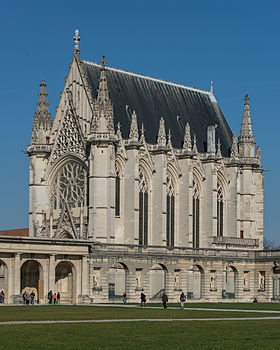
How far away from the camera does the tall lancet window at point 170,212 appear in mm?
108500

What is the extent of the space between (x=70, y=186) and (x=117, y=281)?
13.5 metres

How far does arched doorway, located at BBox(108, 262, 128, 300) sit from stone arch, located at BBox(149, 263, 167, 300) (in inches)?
112

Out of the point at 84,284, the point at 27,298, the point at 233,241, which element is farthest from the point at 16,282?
the point at 233,241

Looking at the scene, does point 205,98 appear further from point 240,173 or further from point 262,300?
point 262,300

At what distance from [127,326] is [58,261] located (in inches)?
1598

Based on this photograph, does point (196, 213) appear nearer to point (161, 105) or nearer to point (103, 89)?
point (161, 105)

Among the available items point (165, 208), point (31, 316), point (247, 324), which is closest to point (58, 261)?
point (165, 208)

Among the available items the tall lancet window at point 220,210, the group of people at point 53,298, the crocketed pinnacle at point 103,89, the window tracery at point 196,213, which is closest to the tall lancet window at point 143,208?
the window tracery at point 196,213

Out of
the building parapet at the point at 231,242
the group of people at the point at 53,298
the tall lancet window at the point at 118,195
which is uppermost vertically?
the tall lancet window at the point at 118,195

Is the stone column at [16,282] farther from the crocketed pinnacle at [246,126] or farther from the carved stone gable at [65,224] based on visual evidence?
the crocketed pinnacle at [246,126]

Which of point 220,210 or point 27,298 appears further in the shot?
point 220,210

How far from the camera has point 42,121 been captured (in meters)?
108

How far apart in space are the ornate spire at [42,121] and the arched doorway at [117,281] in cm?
1851

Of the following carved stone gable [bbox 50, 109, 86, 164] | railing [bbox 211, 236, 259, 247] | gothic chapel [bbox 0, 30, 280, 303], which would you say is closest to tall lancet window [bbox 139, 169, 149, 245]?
gothic chapel [bbox 0, 30, 280, 303]
